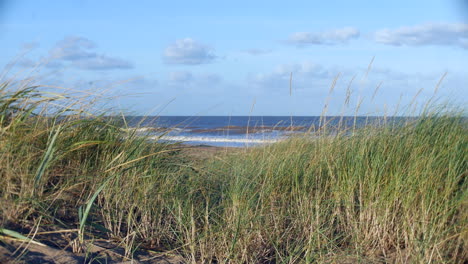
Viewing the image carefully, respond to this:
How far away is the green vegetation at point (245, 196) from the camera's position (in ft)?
8.85

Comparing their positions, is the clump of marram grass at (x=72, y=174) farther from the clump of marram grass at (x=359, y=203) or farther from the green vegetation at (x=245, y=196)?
the clump of marram grass at (x=359, y=203)

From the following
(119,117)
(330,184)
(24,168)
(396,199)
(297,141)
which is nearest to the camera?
(24,168)

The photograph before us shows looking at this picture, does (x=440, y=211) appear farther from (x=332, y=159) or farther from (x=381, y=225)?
(x=332, y=159)

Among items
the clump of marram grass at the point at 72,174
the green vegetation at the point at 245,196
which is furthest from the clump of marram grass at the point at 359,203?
the clump of marram grass at the point at 72,174

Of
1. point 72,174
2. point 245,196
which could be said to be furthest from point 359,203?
point 72,174

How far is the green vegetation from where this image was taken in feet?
8.85

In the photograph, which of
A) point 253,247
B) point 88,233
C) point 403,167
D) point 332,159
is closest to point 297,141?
point 332,159

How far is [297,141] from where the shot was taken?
14.7 feet

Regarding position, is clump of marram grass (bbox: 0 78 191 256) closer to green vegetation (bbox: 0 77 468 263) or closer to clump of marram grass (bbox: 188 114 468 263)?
green vegetation (bbox: 0 77 468 263)

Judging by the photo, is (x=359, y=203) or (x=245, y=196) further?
(x=359, y=203)

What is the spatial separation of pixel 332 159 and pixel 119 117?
197 cm

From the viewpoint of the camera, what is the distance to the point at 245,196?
9.86 feet

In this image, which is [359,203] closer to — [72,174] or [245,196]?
[245,196]

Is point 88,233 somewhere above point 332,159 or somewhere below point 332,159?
below
